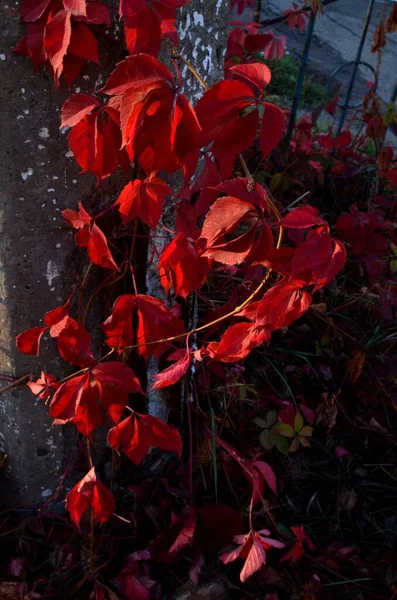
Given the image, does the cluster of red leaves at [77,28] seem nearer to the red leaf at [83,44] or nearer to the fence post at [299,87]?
the red leaf at [83,44]

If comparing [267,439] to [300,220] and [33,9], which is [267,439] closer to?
[300,220]

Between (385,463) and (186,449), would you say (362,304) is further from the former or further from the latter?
(186,449)

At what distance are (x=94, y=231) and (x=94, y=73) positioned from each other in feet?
0.97

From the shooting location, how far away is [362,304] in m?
2.14

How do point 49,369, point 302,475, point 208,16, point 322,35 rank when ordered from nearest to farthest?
point 208,16, point 49,369, point 302,475, point 322,35

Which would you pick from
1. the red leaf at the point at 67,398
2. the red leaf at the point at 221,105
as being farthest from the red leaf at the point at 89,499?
the red leaf at the point at 221,105

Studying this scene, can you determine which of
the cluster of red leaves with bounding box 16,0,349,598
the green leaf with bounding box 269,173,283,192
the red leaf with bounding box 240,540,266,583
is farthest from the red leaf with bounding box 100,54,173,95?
the green leaf with bounding box 269,173,283,192

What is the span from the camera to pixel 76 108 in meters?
0.95

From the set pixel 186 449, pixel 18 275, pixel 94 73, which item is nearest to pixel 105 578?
pixel 186 449

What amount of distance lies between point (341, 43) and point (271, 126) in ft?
25.3

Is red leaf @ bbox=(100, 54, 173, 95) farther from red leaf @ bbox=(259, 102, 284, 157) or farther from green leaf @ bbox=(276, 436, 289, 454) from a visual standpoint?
green leaf @ bbox=(276, 436, 289, 454)

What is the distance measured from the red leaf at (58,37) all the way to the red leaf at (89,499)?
2.57 ft

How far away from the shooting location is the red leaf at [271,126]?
30.0 inches

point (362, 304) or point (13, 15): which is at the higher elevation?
point (13, 15)
